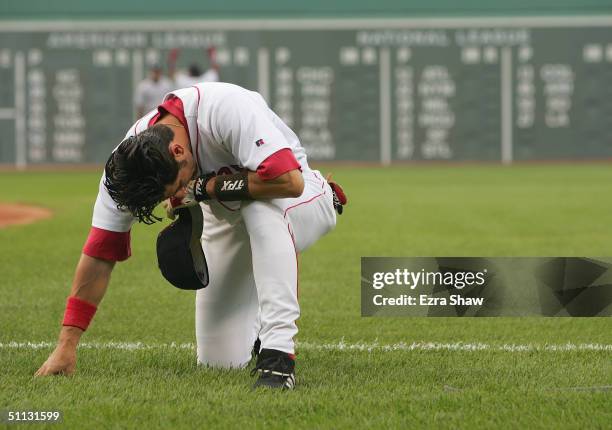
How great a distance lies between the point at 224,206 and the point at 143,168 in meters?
0.46

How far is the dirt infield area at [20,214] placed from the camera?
11.2 meters

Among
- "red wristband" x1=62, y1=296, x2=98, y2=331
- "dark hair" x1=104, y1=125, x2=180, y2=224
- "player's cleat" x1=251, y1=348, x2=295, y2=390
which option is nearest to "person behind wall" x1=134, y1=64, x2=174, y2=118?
"red wristband" x1=62, y1=296, x2=98, y2=331

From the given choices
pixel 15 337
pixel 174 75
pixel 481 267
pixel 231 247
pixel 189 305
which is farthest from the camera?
pixel 174 75

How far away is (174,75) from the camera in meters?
20.8

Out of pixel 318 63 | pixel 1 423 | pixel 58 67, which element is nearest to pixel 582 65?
pixel 318 63

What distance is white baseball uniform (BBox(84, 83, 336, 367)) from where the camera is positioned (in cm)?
354

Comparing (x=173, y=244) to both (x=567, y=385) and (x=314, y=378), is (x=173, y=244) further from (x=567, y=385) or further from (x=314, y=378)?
(x=567, y=385)

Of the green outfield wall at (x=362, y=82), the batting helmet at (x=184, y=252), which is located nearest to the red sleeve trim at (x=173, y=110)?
the batting helmet at (x=184, y=252)

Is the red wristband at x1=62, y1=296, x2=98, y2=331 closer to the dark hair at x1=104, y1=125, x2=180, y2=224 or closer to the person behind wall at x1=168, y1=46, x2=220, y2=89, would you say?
the dark hair at x1=104, y1=125, x2=180, y2=224

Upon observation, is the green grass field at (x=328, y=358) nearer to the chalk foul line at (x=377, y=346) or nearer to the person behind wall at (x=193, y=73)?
the chalk foul line at (x=377, y=346)

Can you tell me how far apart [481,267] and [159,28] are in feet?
58.5

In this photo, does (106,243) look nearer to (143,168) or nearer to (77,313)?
(77,313)

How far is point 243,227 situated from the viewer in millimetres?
3924

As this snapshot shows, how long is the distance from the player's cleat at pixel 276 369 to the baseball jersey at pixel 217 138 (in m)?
0.57
